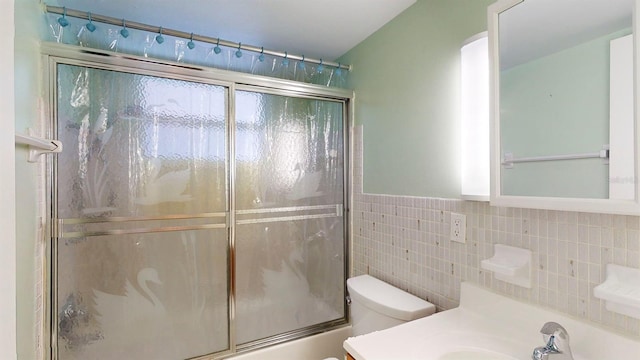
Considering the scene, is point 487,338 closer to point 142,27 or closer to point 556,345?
point 556,345

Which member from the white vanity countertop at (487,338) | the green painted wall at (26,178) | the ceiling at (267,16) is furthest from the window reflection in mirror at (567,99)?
the green painted wall at (26,178)

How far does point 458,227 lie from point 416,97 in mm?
673

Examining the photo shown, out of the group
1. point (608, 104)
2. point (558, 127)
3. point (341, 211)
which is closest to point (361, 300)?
point (341, 211)

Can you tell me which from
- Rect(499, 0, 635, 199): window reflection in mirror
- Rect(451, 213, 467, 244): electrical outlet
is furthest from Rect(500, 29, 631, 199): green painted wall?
Rect(451, 213, 467, 244): electrical outlet

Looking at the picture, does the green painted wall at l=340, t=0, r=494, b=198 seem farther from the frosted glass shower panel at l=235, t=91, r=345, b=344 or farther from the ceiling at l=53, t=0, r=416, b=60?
the frosted glass shower panel at l=235, t=91, r=345, b=344

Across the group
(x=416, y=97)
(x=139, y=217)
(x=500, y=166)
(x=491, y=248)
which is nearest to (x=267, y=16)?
(x=416, y=97)

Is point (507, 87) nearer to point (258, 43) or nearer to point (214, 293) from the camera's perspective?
point (258, 43)

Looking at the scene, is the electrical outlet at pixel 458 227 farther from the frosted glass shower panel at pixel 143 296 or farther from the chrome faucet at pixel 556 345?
the frosted glass shower panel at pixel 143 296

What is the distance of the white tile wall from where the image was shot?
82cm

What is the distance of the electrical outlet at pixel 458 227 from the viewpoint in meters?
1.21

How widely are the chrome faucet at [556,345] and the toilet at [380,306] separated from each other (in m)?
0.53

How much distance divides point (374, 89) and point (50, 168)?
1.72 meters

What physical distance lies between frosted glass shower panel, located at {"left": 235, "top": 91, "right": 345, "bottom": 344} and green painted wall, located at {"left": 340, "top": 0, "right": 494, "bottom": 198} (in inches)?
12.5

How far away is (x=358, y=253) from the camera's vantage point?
1.95 metres
